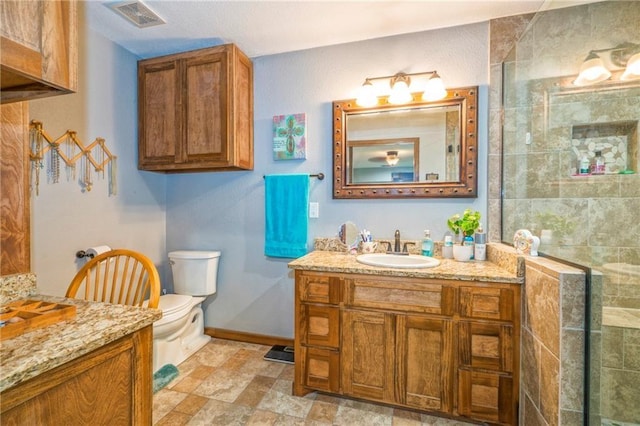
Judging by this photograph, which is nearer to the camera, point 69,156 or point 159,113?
point 69,156

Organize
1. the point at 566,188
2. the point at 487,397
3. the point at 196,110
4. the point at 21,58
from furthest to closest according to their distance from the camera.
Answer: the point at 196,110, the point at 566,188, the point at 487,397, the point at 21,58

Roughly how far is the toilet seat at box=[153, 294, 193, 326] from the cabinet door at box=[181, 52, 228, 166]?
40.8 inches

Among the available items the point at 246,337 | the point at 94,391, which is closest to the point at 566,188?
the point at 94,391

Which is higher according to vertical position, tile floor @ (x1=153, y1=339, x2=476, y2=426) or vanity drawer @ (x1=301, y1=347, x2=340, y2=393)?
vanity drawer @ (x1=301, y1=347, x2=340, y2=393)

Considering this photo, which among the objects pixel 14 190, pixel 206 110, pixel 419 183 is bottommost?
pixel 14 190

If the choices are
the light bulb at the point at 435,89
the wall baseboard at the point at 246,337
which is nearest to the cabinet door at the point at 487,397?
the wall baseboard at the point at 246,337

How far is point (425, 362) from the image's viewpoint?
1.51 metres

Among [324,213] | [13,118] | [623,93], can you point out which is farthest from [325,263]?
[623,93]

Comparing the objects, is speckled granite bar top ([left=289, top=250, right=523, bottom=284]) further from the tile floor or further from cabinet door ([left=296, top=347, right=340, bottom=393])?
the tile floor

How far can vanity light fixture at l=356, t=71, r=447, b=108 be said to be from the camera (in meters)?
1.84

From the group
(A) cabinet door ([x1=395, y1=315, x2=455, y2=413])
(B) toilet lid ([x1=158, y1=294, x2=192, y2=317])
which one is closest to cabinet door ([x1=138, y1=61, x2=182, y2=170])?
(B) toilet lid ([x1=158, y1=294, x2=192, y2=317])

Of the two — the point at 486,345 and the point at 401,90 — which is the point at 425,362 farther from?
the point at 401,90

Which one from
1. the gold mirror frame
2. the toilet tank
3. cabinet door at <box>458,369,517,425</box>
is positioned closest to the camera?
cabinet door at <box>458,369,517,425</box>

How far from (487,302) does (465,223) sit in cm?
52
